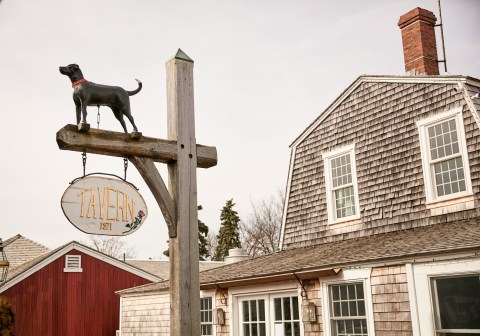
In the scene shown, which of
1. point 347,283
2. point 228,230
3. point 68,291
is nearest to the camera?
point 347,283

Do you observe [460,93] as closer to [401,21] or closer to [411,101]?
[411,101]

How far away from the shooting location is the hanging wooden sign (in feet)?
14.8

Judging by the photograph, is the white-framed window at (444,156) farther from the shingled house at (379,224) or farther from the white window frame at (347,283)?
the white window frame at (347,283)

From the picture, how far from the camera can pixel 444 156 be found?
10195mm

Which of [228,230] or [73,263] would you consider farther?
[228,230]

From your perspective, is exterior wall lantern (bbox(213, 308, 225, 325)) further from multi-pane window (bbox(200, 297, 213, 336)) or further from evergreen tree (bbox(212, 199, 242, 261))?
evergreen tree (bbox(212, 199, 242, 261))

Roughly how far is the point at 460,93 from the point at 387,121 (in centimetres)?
179

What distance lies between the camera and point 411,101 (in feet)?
36.4

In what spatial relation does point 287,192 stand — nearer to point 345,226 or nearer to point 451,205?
point 345,226

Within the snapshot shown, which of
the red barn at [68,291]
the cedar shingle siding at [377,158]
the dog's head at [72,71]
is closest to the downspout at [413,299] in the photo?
the cedar shingle siding at [377,158]

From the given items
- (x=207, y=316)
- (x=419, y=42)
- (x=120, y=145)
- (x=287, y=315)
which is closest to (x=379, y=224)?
(x=287, y=315)

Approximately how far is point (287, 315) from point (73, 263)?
13.3 meters

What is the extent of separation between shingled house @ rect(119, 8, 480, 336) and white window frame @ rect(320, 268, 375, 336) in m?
0.02

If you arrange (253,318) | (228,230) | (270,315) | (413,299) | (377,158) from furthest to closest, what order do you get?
(228,230) → (253,318) → (377,158) → (270,315) → (413,299)
